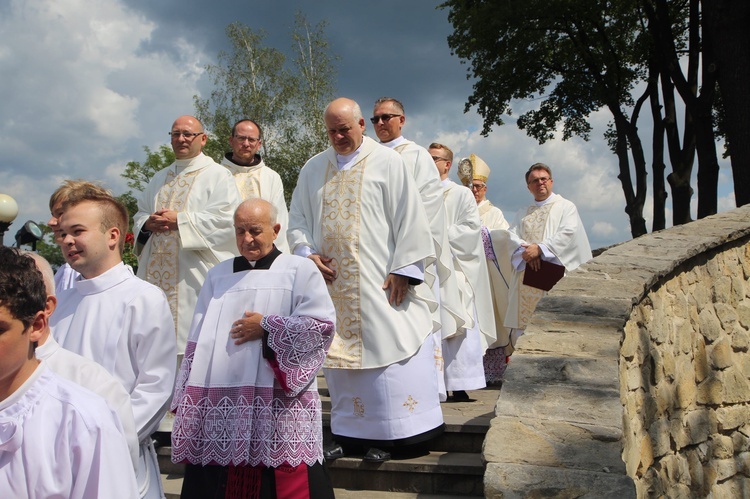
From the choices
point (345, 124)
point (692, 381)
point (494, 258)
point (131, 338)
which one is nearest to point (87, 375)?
point (131, 338)

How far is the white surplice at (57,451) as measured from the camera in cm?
167

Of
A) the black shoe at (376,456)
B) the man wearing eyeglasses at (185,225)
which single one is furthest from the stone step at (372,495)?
the man wearing eyeglasses at (185,225)

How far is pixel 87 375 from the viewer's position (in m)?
2.16

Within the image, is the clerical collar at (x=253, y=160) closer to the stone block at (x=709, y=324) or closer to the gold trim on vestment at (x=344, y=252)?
the gold trim on vestment at (x=344, y=252)

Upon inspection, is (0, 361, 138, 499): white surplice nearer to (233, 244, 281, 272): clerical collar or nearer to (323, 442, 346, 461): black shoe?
(233, 244, 281, 272): clerical collar

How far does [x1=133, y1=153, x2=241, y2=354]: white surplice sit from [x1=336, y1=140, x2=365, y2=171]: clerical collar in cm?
116

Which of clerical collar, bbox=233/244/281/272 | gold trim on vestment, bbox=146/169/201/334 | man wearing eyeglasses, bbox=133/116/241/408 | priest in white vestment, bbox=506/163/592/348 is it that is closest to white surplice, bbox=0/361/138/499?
clerical collar, bbox=233/244/281/272

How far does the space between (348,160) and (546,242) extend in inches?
135

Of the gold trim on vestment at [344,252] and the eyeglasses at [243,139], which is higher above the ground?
the eyeglasses at [243,139]

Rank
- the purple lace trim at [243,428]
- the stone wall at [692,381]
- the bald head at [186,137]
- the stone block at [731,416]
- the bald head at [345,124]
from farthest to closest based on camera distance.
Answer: the bald head at [186,137]
the stone block at [731,416]
the bald head at [345,124]
the stone wall at [692,381]
the purple lace trim at [243,428]

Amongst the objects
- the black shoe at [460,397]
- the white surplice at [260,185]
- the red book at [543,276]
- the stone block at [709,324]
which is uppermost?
the white surplice at [260,185]

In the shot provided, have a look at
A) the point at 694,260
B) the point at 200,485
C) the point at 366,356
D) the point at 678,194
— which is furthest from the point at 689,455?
the point at 678,194

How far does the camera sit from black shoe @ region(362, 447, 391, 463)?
4723mm

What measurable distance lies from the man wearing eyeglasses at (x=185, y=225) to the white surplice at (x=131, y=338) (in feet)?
8.98
